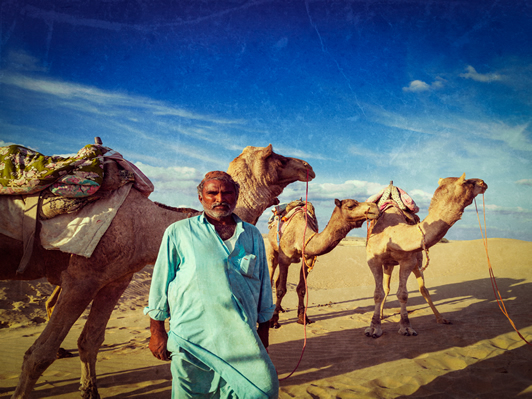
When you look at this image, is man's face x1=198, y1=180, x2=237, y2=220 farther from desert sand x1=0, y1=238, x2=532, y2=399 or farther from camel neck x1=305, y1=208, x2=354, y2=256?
camel neck x1=305, y1=208, x2=354, y2=256

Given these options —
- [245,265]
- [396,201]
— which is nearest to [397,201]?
[396,201]

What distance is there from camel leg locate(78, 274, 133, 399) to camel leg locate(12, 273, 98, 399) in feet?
1.84

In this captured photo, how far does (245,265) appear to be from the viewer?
2.19 m

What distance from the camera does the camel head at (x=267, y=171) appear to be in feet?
14.0

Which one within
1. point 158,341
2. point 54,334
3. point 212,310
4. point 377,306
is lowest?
point 377,306

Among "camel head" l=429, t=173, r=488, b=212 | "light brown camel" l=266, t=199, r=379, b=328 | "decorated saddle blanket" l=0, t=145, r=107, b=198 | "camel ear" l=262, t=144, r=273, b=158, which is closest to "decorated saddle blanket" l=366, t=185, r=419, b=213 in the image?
"light brown camel" l=266, t=199, r=379, b=328

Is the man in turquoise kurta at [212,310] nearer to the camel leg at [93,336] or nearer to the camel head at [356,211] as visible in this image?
the camel leg at [93,336]

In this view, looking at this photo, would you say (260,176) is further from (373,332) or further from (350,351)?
(373,332)

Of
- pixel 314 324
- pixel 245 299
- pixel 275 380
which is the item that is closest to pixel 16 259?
pixel 245 299

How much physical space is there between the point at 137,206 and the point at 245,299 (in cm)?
236

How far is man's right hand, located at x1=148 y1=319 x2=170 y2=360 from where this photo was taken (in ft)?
7.11

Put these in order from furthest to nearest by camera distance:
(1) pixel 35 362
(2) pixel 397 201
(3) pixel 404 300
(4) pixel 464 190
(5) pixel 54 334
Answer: (2) pixel 397 201 < (3) pixel 404 300 < (4) pixel 464 190 < (5) pixel 54 334 < (1) pixel 35 362

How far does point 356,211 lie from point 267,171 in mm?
2817

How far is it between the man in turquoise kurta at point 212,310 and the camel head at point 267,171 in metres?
1.91
